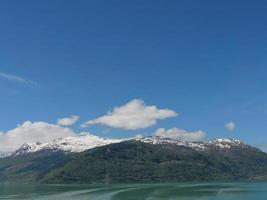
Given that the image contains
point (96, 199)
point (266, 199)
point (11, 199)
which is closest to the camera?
point (266, 199)

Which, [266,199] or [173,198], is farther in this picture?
[173,198]

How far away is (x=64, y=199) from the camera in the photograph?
570ft

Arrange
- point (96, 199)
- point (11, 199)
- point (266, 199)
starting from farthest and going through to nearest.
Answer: point (11, 199), point (96, 199), point (266, 199)

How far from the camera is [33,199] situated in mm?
177875

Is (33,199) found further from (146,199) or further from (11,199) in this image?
(146,199)

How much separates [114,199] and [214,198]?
35229 mm

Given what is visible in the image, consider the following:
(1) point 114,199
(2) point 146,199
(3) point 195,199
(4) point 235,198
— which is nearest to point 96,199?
(1) point 114,199

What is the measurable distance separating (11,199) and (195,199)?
69.8 m

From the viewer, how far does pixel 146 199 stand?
552 feet

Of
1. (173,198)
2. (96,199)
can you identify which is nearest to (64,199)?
(96,199)

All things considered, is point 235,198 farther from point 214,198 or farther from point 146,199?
point 146,199

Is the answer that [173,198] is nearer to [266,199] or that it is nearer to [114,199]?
[114,199]

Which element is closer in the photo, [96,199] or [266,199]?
[266,199]

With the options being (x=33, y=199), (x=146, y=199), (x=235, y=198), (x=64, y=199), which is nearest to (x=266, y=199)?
(x=235, y=198)
